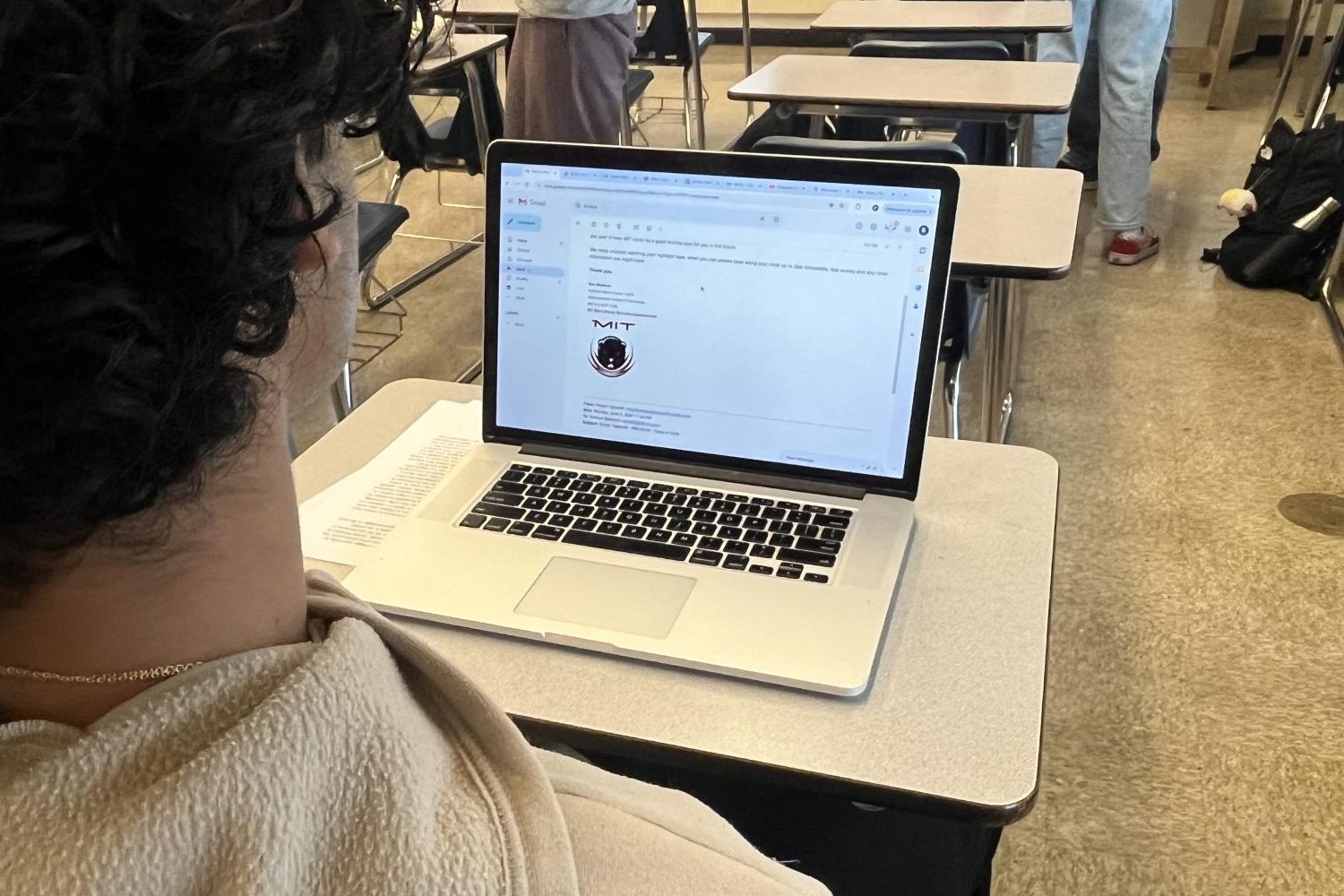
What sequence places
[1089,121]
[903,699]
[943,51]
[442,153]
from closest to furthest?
[903,699], [943,51], [442,153], [1089,121]

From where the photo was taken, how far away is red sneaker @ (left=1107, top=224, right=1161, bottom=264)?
3.29 m

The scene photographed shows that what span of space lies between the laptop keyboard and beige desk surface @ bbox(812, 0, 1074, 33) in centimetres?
228

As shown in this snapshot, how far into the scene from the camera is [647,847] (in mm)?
505

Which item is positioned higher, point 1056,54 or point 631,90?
point 1056,54

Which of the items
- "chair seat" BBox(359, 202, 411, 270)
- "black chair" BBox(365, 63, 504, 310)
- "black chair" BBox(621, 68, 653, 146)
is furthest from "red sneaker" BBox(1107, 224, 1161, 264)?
"chair seat" BBox(359, 202, 411, 270)

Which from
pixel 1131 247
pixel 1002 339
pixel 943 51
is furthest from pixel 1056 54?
pixel 1002 339

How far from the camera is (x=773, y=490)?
0.97m

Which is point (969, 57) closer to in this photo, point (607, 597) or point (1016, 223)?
point (1016, 223)

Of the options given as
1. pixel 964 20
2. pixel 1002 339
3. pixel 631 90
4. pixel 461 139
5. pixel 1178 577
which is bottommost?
pixel 1178 577

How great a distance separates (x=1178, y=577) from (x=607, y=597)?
1.48m

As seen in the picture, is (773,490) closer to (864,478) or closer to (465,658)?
(864,478)

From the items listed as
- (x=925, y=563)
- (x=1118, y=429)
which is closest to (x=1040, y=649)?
(x=925, y=563)

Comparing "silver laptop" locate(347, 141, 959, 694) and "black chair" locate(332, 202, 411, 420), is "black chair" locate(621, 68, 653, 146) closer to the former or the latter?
"black chair" locate(332, 202, 411, 420)

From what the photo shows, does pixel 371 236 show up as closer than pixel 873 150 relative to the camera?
No
